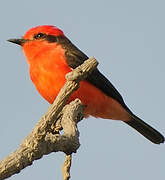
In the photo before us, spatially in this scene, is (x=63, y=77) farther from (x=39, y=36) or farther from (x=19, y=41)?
(x=19, y=41)

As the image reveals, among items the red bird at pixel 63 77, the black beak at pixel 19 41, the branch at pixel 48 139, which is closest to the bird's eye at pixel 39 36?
the red bird at pixel 63 77

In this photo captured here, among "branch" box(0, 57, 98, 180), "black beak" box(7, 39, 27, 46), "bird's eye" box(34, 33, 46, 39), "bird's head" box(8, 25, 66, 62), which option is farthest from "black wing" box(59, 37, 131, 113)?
"branch" box(0, 57, 98, 180)

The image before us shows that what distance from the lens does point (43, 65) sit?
25.8ft

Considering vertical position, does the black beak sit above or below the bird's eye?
below

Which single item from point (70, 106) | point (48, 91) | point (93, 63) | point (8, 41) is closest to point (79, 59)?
point (48, 91)

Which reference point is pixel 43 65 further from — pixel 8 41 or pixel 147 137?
pixel 147 137

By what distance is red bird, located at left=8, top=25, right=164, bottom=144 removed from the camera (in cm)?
775

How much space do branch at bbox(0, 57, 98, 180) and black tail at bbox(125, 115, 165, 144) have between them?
5297mm

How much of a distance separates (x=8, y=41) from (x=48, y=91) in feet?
5.47

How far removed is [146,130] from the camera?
31.0ft

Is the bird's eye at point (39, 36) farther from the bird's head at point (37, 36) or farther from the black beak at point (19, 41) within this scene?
the black beak at point (19, 41)

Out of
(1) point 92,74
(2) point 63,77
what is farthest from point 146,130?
(2) point 63,77

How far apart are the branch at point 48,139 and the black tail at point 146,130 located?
17.4 ft

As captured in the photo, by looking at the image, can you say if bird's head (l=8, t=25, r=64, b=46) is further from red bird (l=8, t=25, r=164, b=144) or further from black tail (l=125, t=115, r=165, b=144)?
black tail (l=125, t=115, r=165, b=144)
